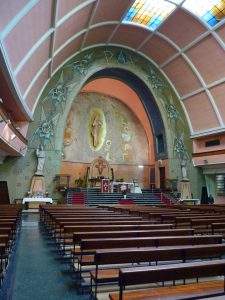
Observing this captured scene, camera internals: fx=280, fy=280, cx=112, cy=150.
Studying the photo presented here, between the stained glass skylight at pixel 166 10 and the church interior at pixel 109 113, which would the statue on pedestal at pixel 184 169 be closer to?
the church interior at pixel 109 113

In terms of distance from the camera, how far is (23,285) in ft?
10.8

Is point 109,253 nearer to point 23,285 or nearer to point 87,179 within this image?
point 23,285

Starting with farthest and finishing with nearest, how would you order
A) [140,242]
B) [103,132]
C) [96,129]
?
[103,132]
[96,129]
[140,242]

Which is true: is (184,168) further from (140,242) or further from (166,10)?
(140,242)

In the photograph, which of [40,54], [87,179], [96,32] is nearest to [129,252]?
[40,54]

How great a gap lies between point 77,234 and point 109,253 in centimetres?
123

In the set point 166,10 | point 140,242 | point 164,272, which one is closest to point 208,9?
point 166,10

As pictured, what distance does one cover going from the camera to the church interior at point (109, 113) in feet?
30.4

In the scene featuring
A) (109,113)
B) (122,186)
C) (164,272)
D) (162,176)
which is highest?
(109,113)

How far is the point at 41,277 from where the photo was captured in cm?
→ 363

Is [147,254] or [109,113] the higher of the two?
[109,113]

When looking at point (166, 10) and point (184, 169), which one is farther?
point (184, 169)

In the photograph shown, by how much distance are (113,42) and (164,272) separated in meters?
19.2

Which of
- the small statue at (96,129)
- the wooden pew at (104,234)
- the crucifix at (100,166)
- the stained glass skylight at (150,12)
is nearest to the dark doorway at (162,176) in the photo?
the crucifix at (100,166)
